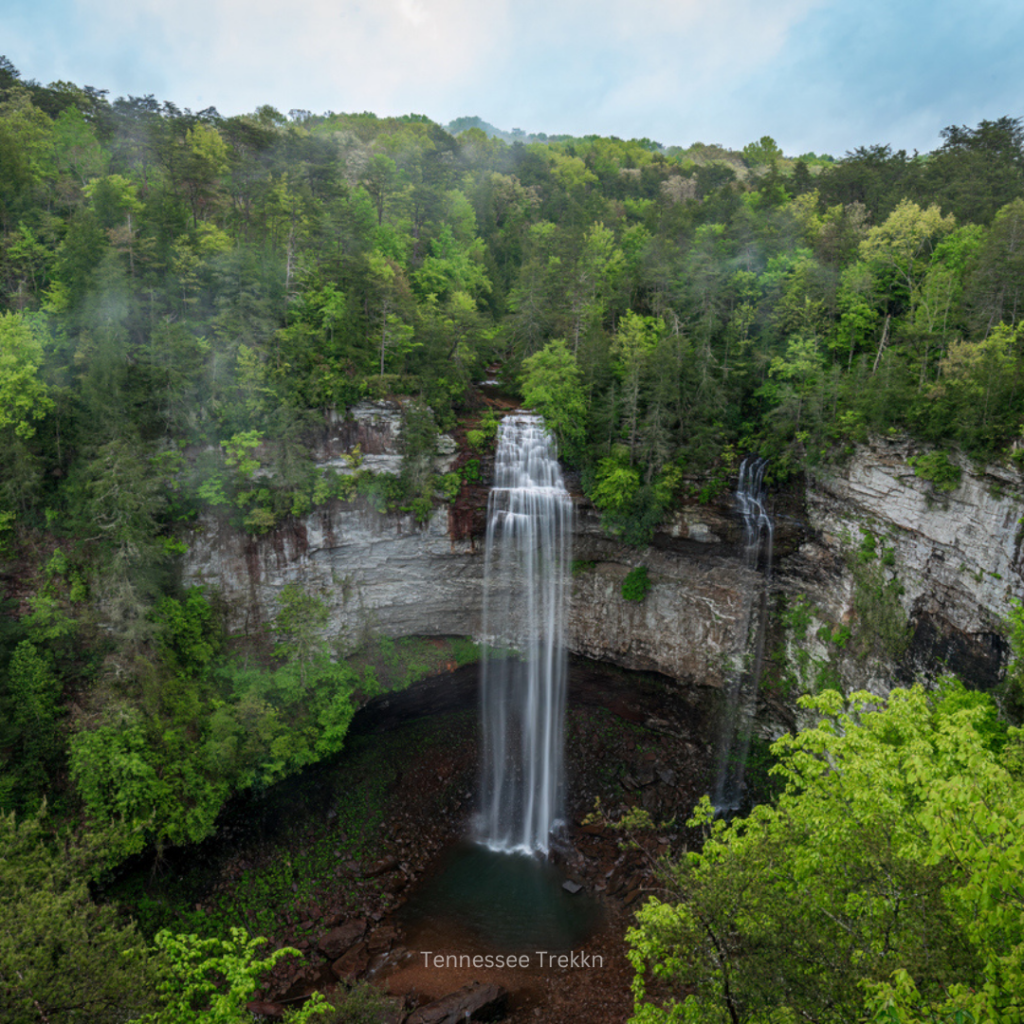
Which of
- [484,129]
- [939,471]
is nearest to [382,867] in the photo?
[939,471]

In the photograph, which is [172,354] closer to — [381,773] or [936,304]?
[381,773]

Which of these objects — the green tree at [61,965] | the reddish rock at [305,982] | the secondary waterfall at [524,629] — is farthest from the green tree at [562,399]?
the green tree at [61,965]

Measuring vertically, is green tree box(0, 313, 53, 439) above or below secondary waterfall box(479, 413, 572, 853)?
above

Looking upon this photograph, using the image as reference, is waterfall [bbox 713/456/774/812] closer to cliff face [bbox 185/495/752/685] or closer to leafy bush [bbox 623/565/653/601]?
cliff face [bbox 185/495/752/685]

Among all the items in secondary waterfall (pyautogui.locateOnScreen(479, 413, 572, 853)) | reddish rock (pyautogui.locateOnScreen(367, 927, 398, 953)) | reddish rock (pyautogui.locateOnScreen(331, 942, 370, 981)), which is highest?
secondary waterfall (pyautogui.locateOnScreen(479, 413, 572, 853))

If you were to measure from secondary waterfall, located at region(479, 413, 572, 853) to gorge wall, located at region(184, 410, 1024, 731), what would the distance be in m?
0.91

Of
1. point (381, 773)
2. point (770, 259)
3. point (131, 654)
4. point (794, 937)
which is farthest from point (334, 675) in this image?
point (770, 259)

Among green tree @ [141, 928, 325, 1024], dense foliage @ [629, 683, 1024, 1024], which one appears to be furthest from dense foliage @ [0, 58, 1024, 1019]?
dense foliage @ [629, 683, 1024, 1024]

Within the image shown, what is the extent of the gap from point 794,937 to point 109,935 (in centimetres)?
1132

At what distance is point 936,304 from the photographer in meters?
24.5

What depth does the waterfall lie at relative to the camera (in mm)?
23219

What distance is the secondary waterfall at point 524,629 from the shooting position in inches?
973

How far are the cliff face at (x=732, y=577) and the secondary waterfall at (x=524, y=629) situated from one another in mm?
950

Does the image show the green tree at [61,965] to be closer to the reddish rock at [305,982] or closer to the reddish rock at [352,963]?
the reddish rock at [305,982]
